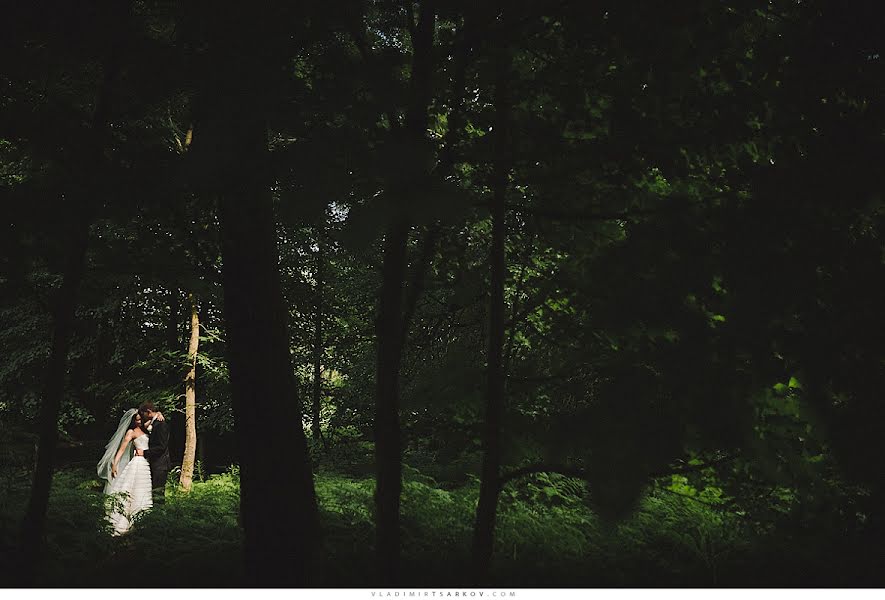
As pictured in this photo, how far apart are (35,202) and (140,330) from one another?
11205mm

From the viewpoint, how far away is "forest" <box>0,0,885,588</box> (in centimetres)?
187

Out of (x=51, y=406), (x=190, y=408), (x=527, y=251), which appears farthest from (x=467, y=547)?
(x=190, y=408)

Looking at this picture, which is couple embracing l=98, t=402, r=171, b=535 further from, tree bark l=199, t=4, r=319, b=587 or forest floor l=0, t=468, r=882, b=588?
tree bark l=199, t=4, r=319, b=587

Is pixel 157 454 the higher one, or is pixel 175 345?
pixel 175 345

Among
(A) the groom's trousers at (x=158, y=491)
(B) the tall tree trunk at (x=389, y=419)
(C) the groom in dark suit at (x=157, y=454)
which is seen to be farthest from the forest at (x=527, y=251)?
(C) the groom in dark suit at (x=157, y=454)

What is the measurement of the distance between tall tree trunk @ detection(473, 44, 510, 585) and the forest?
0.06 ft

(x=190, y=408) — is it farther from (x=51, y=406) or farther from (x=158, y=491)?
(x=51, y=406)

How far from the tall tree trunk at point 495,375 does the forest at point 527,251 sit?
18 millimetres

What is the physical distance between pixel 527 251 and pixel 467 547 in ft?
7.80

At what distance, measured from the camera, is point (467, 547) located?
471cm

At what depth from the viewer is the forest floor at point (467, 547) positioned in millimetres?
3703

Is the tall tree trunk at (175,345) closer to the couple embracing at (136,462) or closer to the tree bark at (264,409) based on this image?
the couple embracing at (136,462)

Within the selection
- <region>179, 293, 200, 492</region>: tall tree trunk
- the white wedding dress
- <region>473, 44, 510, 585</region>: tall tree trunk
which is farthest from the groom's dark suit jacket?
<region>473, 44, 510, 585</region>: tall tree trunk

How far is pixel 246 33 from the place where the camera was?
238 centimetres
